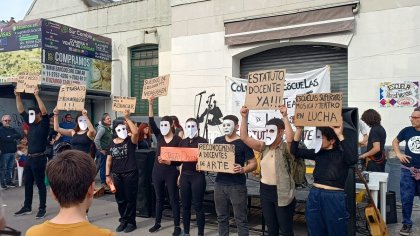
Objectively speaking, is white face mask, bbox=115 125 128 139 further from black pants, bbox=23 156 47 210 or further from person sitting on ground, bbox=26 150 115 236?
person sitting on ground, bbox=26 150 115 236

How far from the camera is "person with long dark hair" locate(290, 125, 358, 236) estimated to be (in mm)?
4094

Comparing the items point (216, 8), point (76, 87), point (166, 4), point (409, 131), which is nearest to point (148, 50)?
point (166, 4)

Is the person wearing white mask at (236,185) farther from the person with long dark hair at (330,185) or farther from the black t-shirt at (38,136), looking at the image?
the black t-shirt at (38,136)

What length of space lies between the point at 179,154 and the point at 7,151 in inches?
264

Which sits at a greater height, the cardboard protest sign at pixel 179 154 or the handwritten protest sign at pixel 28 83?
the handwritten protest sign at pixel 28 83

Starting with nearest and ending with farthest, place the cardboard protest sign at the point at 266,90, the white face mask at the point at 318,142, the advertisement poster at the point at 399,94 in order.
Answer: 1. the white face mask at the point at 318,142
2. the cardboard protest sign at the point at 266,90
3. the advertisement poster at the point at 399,94

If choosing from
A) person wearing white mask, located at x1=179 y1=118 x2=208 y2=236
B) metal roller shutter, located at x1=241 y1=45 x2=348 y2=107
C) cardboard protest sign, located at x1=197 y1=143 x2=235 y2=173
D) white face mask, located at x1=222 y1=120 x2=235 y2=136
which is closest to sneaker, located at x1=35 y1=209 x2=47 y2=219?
person wearing white mask, located at x1=179 y1=118 x2=208 y2=236

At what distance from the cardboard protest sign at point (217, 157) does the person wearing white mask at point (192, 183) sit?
13.5 inches

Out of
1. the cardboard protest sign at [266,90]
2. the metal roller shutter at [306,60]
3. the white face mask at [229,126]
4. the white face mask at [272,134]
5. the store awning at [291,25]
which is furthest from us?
the metal roller shutter at [306,60]

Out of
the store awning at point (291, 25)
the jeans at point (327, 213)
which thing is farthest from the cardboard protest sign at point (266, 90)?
the store awning at point (291, 25)

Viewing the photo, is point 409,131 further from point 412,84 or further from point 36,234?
point 36,234

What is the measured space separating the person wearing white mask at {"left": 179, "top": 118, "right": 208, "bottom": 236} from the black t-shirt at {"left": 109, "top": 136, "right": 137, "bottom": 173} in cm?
98

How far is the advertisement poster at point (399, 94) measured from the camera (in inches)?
329

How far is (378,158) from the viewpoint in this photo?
6996 mm
